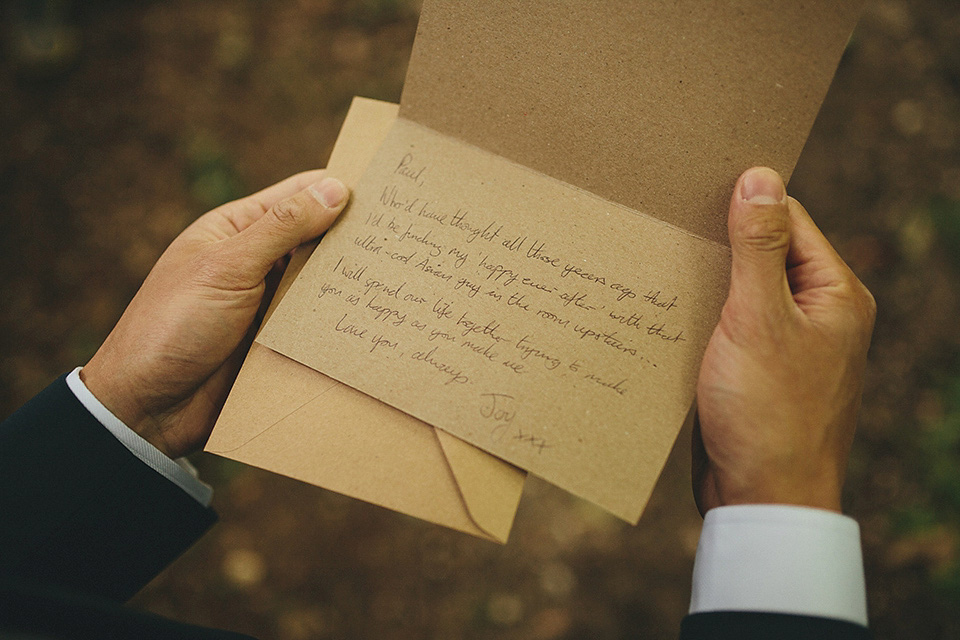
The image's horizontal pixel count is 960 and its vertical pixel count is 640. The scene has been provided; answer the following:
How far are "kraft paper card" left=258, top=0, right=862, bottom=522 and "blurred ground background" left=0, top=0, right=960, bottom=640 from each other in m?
0.94

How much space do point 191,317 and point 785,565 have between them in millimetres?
1178

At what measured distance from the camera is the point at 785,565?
856mm

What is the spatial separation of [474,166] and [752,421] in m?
0.70

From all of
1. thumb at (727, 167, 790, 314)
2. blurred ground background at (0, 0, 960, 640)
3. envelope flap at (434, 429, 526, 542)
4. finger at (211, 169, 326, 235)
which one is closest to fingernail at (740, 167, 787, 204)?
thumb at (727, 167, 790, 314)

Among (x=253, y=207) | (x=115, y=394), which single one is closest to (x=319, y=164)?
(x=253, y=207)

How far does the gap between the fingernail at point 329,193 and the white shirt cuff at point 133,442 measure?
0.62m

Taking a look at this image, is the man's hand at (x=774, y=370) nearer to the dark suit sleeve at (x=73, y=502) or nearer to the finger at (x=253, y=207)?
the finger at (x=253, y=207)

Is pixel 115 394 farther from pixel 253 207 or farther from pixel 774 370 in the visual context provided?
pixel 774 370

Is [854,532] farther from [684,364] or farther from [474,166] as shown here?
[474,166]

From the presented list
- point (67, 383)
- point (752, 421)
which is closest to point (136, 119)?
point (67, 383)

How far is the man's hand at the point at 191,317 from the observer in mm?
1074

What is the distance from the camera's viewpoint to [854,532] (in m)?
0.89

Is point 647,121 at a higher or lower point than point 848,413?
higher

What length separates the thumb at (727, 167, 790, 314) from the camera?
896 mm
